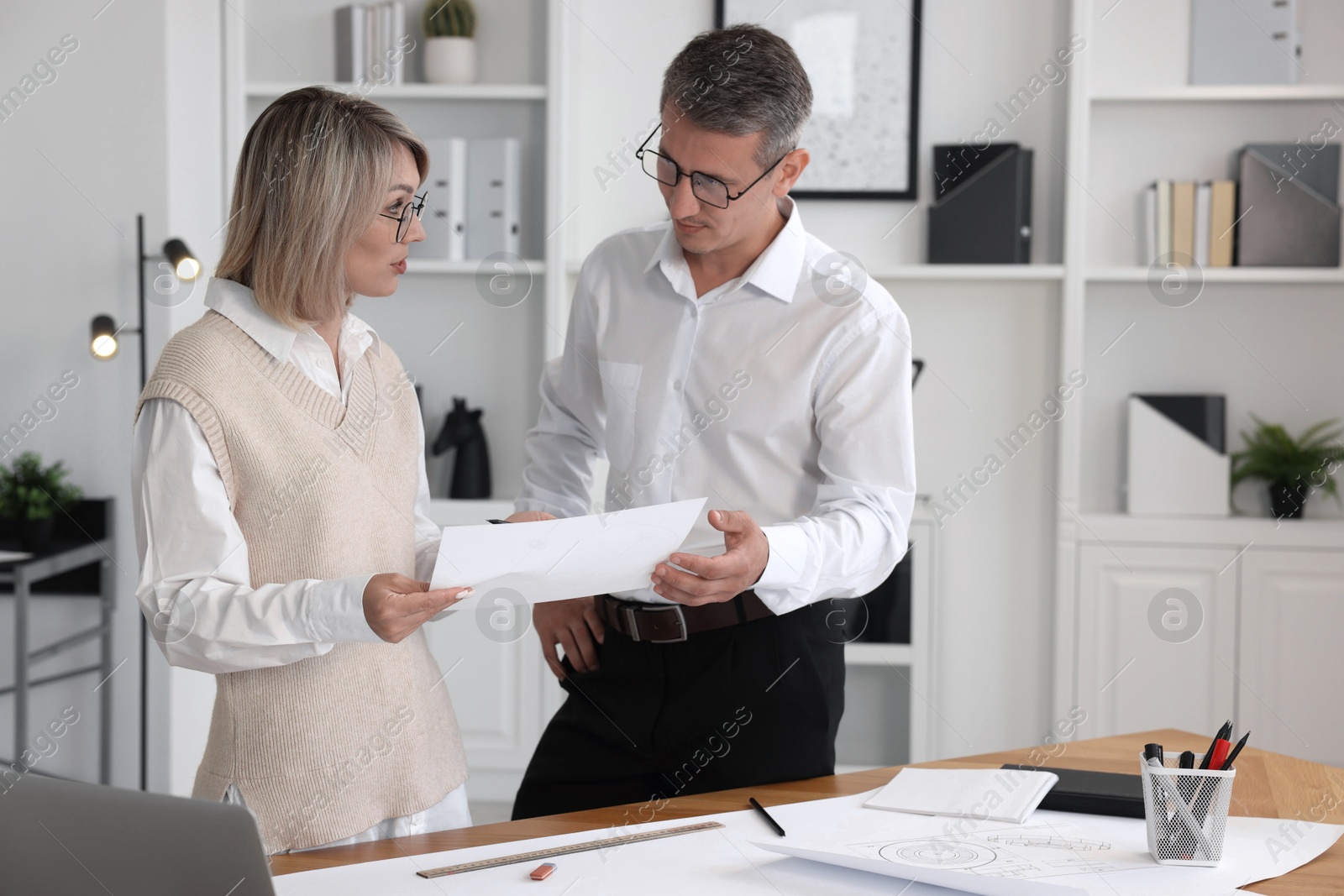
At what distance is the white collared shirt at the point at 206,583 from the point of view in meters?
1.19

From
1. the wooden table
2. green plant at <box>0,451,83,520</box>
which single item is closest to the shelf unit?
the wooden table

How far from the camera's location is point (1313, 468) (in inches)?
128

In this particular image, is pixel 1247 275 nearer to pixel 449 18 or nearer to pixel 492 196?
pixel 492 196

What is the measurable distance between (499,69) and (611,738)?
8.05 feet

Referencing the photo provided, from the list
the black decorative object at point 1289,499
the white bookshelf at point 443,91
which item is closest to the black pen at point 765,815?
the white bookshelf at point 443,91

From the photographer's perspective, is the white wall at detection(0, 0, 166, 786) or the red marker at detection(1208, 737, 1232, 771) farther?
the white wall at detection(0, 0, 166, 786)

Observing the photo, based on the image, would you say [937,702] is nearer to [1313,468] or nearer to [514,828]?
[1313,468]

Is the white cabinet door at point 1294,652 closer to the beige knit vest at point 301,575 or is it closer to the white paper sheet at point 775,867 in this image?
the white paper sheet at point 775,867

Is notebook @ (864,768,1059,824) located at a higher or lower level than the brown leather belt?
lower

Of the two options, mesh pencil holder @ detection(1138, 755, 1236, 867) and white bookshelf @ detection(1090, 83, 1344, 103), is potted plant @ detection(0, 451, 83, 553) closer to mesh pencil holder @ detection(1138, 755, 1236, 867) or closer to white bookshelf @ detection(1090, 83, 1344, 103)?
mesh pencil holder @ detection(1138, 755, 1236, 867)

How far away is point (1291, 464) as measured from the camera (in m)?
3.25

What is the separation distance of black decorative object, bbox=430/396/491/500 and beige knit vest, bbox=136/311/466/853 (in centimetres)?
195

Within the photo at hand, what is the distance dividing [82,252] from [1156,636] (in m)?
3.12

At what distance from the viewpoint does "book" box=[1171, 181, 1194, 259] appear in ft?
10.7
